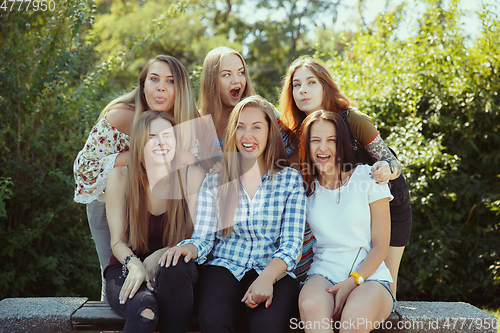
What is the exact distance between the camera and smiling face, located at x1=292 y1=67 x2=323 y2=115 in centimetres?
262

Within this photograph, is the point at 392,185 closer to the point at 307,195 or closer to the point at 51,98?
the point at 307,195

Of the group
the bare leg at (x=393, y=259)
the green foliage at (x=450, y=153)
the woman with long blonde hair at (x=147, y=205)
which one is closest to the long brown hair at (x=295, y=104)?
the woman with long blonde hair at (x=147, y=205)

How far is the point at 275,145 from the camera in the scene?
2418mm

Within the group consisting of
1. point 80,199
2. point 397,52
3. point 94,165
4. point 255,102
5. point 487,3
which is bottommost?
point 80,199

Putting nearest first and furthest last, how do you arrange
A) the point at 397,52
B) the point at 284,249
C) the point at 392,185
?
the point at 284,249 < the point at 392,185 < the point at 397,52

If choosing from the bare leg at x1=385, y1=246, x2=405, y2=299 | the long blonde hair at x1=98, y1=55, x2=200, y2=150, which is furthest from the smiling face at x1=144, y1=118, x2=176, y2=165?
the bare leg at x1=385, y1=246, x2=405, y2=299

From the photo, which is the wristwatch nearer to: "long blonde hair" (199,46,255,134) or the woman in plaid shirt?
the woman in plaid shirt

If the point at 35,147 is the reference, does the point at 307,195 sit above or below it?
below

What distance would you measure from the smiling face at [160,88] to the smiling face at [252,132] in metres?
0.48

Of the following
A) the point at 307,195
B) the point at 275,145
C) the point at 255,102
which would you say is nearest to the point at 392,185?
the point at 307,195

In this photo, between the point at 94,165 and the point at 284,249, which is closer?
the point at 284,249

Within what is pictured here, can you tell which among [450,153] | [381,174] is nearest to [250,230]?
[381,174]

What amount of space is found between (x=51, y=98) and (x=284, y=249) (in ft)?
8.76

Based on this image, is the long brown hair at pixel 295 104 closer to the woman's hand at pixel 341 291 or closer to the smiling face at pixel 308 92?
the smiling face at pixel 308 92
